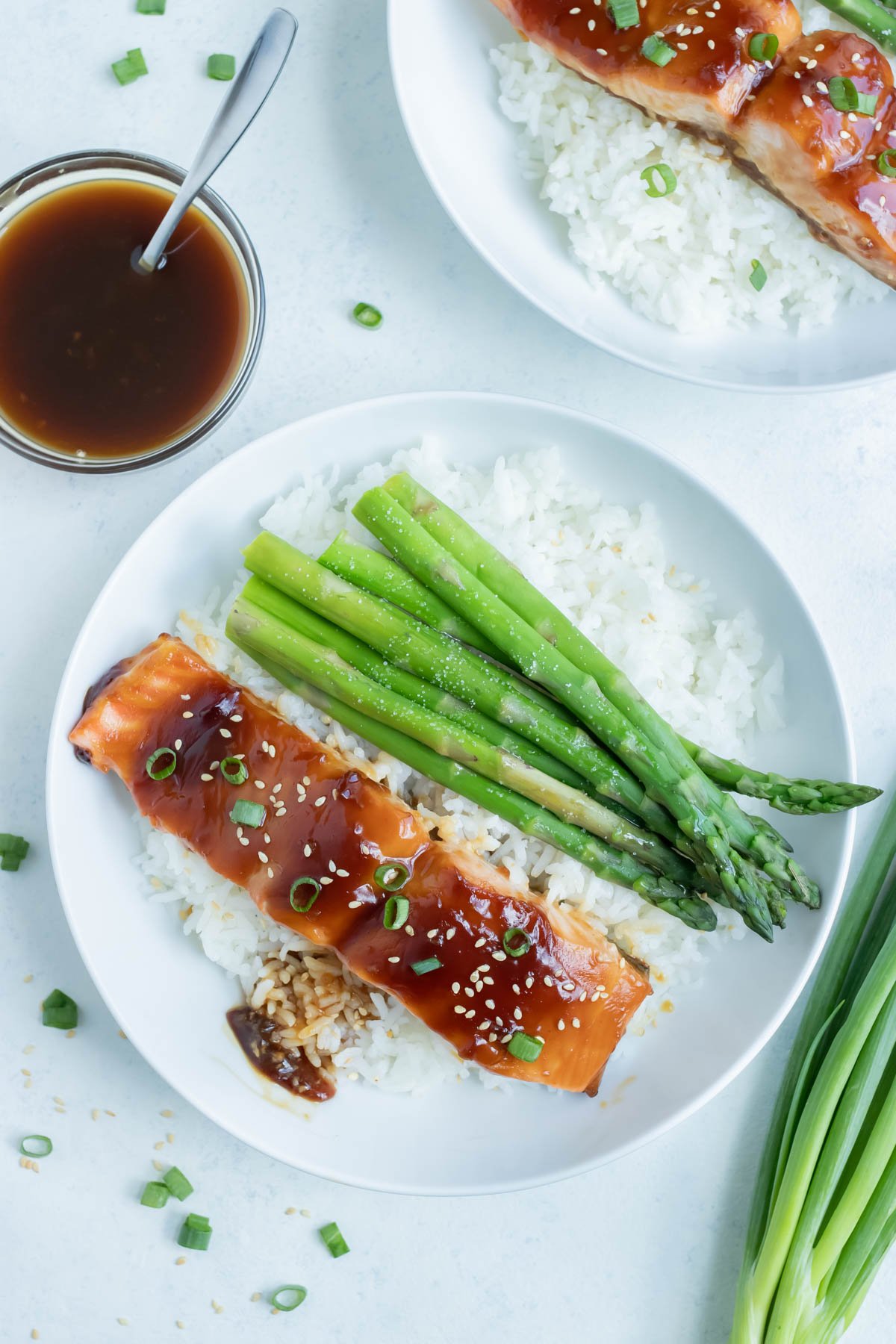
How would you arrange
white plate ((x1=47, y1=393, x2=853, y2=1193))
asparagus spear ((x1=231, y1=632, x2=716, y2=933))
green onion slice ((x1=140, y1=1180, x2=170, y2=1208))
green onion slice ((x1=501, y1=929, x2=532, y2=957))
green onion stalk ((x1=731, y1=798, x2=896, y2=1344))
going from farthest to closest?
green onion slice ((x1=140, y1=1180, x2=170, y2=1208)), green onion stalk ((x1=731, y1=798, x2=896, y2=1344)), white plate ((x1=47, y1=393, x2=853, y2=1193)), asparagus spear ((x1=231, y1=632, x2=716, y2=933)), green onion slice ((x1=501, y1=929, x2=532, y2=957))

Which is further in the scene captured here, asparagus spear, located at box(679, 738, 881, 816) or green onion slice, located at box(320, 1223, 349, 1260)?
green onion slice, located at box(320, 1223, 349, 1260)

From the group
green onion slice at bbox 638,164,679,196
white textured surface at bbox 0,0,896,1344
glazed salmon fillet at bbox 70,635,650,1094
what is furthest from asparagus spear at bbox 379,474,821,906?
green onion slice at bbox 638,164,679,196

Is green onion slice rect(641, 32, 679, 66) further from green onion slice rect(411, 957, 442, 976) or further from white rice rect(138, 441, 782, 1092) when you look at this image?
green onion slice rect(411, 957, 442, 976)

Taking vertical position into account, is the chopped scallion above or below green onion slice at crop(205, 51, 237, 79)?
below

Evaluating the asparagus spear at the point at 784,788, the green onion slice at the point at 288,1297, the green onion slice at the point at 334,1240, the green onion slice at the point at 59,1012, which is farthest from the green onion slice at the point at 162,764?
the green onion slice at the point at 288,1297

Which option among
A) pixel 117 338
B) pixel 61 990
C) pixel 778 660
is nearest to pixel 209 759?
pixel 61 990

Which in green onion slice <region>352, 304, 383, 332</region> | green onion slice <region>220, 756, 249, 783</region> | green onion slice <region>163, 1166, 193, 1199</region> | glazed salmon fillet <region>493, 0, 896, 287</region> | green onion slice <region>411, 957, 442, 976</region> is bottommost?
green onion slice <region>163, 1166, 193, 1199</region>

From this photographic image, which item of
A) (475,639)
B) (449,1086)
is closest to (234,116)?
(475,639)

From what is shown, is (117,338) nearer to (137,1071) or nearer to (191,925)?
(191,925)
